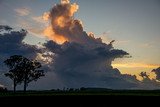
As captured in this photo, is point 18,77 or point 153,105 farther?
point 18,77

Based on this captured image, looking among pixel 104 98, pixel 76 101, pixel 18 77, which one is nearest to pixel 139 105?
pixel 104 98

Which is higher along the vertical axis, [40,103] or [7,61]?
[7,61]

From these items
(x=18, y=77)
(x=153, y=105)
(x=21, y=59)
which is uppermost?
(x=21, y=59)

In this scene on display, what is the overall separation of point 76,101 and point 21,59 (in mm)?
119361

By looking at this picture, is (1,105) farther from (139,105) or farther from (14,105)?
(139,105)

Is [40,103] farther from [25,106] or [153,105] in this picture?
[153,105]

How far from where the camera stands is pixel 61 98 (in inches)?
2004

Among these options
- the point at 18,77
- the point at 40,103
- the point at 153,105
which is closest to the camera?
the point at 153,105

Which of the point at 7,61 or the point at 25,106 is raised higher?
the point at 7,61

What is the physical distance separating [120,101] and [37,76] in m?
122

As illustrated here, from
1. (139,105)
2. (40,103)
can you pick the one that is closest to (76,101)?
(40,103)

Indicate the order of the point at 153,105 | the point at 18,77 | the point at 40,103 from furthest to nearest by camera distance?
1. the point at 18,77
2. the point at 40,103
3. the point at 153,105

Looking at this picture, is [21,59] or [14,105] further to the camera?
[21,59]

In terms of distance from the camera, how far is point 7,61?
162250 mm
